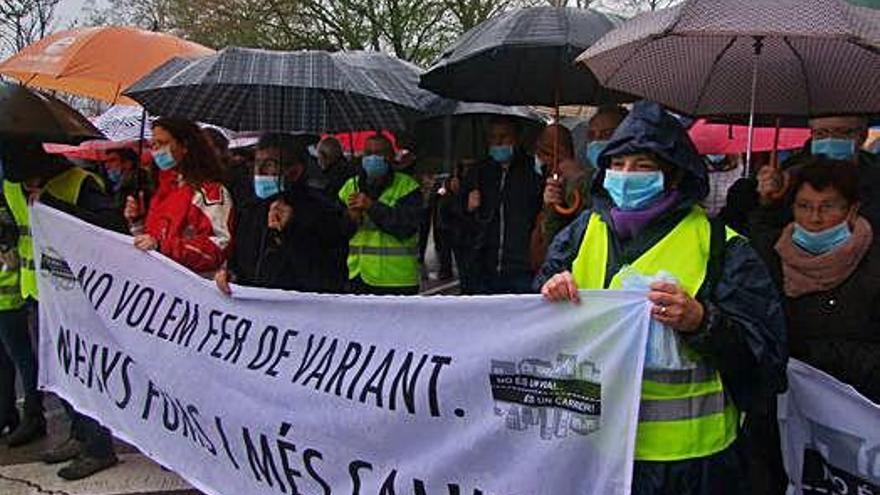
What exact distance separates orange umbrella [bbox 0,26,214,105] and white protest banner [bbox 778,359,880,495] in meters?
3.67

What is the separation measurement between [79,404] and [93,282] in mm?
624

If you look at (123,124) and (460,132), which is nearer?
(460,132)

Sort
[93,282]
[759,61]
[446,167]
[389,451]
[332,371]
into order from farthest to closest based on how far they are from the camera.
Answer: [446,167] < [93,282] < [759,61] < [332,371] < [389,451]

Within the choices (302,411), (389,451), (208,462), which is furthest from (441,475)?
(208,462)

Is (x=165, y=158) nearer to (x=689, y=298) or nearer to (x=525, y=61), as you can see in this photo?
(x=525, y=61)

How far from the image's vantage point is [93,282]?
14.9 feet

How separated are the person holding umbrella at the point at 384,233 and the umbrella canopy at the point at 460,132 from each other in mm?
474

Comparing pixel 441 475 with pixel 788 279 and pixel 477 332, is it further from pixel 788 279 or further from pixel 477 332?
pixel 788 279

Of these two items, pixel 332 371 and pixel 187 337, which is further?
pixel 187 337

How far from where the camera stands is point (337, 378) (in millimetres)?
3473

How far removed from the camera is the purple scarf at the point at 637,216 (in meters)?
2.65

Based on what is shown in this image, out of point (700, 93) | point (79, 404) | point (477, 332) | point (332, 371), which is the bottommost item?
point (79, 404)

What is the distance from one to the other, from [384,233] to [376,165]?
42 cm

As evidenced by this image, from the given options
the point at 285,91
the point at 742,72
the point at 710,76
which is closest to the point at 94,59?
the point at 285,91
